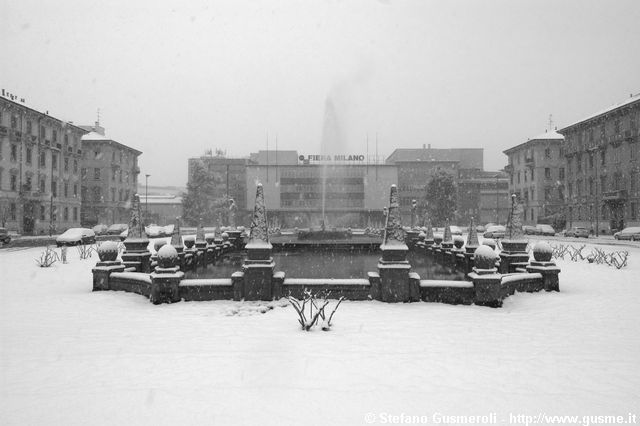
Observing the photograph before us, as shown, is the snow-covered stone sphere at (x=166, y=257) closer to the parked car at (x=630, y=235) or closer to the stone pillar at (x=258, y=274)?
the stone pillar at (x=258, y=274)

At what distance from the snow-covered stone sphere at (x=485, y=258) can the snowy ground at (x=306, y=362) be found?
1.10m

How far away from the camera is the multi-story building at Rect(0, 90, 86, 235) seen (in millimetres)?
44000

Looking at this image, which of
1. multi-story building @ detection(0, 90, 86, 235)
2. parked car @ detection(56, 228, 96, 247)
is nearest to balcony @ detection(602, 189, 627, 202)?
parked car @ detection(56, 228, 96, 247)

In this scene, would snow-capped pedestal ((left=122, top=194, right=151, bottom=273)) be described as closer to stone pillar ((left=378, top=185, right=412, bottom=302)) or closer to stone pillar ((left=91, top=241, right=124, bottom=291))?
stone pillar ((left=91, top=241, right=124, bottom=291))

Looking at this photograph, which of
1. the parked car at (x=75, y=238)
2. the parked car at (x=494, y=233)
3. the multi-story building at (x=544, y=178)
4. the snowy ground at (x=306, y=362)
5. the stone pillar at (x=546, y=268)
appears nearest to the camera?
the snowy ground at (x=306, y=362)

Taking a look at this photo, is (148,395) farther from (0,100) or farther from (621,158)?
(621,158)

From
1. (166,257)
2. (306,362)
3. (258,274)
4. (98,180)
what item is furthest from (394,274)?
(98,180)

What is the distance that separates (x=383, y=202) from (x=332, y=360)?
2716 inches

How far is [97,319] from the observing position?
938cm

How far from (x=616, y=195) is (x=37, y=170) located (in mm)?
64034

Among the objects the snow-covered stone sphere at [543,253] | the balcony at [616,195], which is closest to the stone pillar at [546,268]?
the snow-covered stone sphere at [543,253]

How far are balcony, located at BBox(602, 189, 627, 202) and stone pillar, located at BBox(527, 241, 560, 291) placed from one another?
132 ft

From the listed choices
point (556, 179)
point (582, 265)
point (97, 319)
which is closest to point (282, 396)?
point (97, 319)

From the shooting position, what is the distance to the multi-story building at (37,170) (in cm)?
4400
